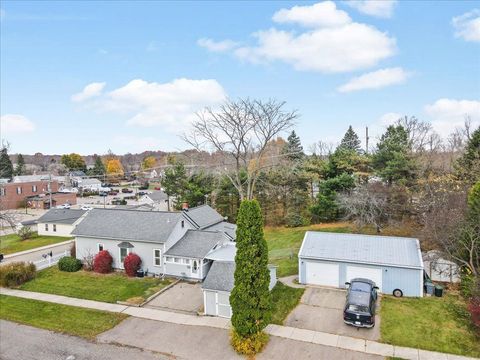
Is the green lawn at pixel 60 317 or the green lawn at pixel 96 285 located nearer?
the green lawn at pixel 60 317

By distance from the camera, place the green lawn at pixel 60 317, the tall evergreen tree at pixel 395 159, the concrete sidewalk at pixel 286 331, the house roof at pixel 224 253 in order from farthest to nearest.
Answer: the tall evergreen tree at pixel 395 159, the house roof at pixel 224 253, the green lawn at pixel 60 317, the concrete sidewalk at pixel 286 331

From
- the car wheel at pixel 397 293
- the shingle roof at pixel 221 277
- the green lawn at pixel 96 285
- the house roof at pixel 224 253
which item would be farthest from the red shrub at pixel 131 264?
the car wheel at pixel 397 293

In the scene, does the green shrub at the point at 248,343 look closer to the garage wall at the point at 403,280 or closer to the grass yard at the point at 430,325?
the grass yard at the point at 430,325

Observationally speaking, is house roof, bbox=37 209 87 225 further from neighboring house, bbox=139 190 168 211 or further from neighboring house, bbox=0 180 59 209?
neighboring house, bbox=139 190 168 211

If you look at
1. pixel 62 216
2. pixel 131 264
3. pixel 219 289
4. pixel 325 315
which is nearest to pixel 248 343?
pixel 219 289

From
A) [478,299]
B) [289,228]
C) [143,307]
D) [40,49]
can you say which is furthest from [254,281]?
[289,228]

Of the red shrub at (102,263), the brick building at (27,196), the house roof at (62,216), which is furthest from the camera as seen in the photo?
the brick building at (27,196)

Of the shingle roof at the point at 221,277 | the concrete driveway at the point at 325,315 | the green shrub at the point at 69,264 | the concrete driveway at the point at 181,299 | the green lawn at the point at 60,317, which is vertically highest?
the shingle roof at the point at 221,277

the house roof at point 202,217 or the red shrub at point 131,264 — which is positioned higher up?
the house roof at point 202,217
